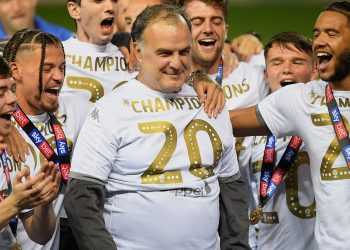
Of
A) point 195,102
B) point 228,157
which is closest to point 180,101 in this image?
point 195,102

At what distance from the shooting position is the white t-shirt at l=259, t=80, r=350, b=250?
4.21m

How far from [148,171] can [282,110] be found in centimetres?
90

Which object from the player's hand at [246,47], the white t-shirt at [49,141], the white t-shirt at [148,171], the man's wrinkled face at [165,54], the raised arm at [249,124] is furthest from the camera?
the player's hand at [246,47]

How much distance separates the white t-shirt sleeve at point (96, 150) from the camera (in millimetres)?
3797

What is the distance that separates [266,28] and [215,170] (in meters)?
9.27

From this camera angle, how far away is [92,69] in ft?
16.1

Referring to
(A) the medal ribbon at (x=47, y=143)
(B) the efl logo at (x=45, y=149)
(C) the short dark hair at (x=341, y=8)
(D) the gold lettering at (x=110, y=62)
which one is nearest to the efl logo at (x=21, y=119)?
(A) the medal ribbon at (x=47, y=143)

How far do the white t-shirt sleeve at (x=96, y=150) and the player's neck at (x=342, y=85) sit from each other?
1.19m

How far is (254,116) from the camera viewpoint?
454 centimetres

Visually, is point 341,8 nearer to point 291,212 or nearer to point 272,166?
point 272,166

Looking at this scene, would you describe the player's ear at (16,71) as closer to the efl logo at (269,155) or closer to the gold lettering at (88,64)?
the gold lettering at (88,64)

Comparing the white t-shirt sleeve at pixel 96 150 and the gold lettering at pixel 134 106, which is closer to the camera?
the white t-shirt sleeve at pixel 96 150

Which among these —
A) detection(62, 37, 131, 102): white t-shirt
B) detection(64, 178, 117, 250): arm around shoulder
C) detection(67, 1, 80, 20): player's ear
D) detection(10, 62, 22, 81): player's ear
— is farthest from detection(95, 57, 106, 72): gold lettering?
detection(64, 178, 117, 250): arm around shoulder

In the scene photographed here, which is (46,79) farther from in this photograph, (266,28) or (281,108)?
(266,28)
